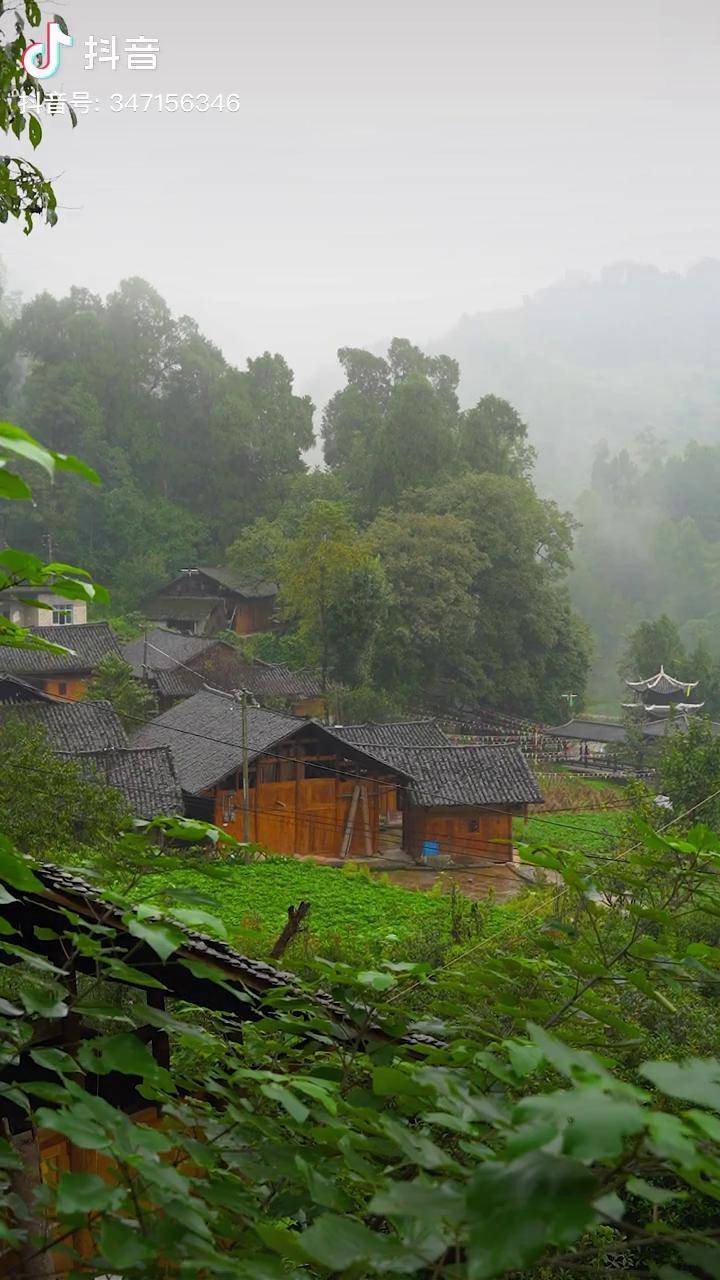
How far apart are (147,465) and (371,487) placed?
31.0 ft

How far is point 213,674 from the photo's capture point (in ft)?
100.0

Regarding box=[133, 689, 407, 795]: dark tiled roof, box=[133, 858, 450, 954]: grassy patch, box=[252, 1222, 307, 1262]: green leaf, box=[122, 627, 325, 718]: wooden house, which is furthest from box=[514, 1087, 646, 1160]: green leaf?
box=[122, 627, 325, 718]: wooden house

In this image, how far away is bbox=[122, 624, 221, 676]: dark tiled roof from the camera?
100.0 feet

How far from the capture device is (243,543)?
3684 cm

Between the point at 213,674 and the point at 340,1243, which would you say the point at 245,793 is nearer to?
the point at 213,674

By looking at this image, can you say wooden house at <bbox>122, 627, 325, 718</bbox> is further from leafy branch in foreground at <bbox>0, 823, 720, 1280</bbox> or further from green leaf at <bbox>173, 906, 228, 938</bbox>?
green leaf at <bbox>173, 906, 228, 938</bbox>

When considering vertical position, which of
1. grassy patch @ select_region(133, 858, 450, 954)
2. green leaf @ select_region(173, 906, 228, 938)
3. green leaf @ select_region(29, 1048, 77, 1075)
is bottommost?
grassy patch @ select_region(133, 858, 450, 954)

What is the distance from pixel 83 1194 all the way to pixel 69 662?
2760cm

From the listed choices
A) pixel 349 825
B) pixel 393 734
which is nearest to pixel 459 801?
pixel 349 825

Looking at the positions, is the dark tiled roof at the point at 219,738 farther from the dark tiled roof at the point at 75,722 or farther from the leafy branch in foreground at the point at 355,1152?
the leafy branch in foreground at the point at 355,1152

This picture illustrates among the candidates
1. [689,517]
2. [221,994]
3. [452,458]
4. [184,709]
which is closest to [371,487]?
[452,458]

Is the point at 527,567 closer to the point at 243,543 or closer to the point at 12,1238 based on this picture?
the point at 243,543

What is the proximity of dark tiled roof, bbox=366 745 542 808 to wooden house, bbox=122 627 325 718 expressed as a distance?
8735 mm

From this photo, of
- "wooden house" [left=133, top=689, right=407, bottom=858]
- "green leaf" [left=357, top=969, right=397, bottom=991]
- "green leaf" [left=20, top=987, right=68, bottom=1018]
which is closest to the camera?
"green leaf" [left=20, top=987, right=68, bottom=1018]
